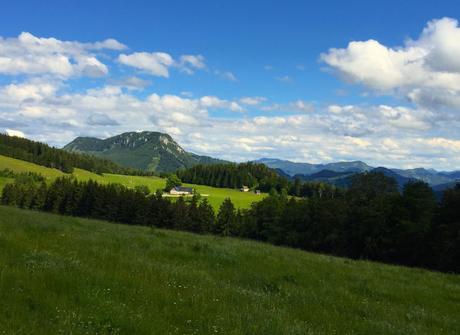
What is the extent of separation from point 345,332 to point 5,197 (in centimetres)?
14719

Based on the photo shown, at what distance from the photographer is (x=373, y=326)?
9.45 metres

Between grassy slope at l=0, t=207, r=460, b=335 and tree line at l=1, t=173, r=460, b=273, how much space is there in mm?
24297

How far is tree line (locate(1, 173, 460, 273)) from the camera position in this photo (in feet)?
167

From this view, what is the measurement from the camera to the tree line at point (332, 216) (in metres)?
50.9

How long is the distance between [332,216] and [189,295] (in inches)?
2511

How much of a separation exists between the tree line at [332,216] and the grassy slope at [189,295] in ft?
79.7

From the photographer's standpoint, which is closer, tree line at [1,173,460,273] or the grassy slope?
the grassy slope

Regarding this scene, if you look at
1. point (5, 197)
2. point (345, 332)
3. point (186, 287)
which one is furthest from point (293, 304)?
point (5, 197)

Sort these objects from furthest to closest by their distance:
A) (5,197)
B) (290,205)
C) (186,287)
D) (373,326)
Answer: (5,197) → (290,205) → (186,287) → (373,326)

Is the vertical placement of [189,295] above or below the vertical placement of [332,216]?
above

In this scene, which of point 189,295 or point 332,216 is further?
point 332,216

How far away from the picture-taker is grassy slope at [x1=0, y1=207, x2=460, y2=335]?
7.38m

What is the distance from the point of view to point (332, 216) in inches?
2771

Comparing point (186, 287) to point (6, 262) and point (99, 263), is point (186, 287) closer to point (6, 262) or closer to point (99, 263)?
point (99, 263)
